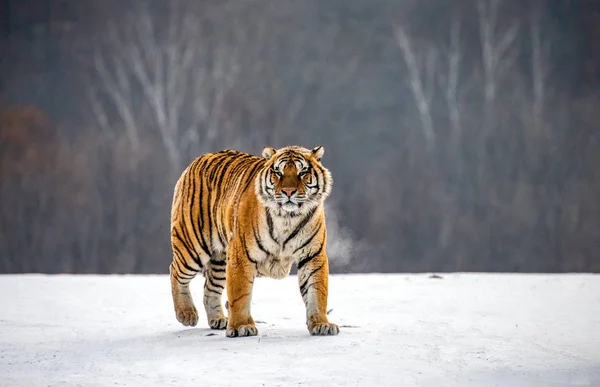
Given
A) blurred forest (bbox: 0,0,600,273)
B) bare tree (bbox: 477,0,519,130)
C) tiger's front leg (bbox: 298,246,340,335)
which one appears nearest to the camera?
tiger's front leg (bbox: 298,246,340,335)

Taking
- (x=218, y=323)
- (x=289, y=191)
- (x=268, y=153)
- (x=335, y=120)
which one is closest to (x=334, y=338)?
(x=289, y=191)

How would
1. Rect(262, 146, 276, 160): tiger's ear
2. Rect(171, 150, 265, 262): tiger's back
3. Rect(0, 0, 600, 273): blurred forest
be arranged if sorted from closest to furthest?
Rect(262, 146, 276, 160): tiger's ear < Rect(171, 150, 265, 262): tiger's back < Rect(0, 0, 600, 273): blurred forest

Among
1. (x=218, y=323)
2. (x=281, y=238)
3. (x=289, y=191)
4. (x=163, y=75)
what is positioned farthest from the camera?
(x=163, y=75)

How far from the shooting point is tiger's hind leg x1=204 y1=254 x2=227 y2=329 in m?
7.87

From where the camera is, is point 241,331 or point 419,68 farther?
point 419,68

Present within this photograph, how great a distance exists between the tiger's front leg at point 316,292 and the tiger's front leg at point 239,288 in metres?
0.34

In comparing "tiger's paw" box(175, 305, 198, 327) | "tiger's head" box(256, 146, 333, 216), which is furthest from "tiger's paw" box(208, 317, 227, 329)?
"tiger's head" box(256, 146, 333, 216)

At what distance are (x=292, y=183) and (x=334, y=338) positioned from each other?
3.28 ft

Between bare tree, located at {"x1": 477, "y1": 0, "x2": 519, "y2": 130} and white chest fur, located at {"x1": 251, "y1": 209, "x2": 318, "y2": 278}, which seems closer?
white chest fur, located at {"x1": 251, "y1": 209, "x2": 318, "y2": 278}

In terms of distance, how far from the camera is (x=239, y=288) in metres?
7.06

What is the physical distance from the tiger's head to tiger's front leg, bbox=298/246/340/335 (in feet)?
1.13

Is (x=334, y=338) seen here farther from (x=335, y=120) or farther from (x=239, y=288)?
(x=335, y=120)

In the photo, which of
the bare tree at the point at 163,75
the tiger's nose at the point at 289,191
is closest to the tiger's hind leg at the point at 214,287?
the tiger's nose at the point at 289,191

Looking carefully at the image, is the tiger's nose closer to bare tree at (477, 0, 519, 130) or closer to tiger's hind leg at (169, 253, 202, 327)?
tiger's hind leg at (169, 253, 202, 327)
